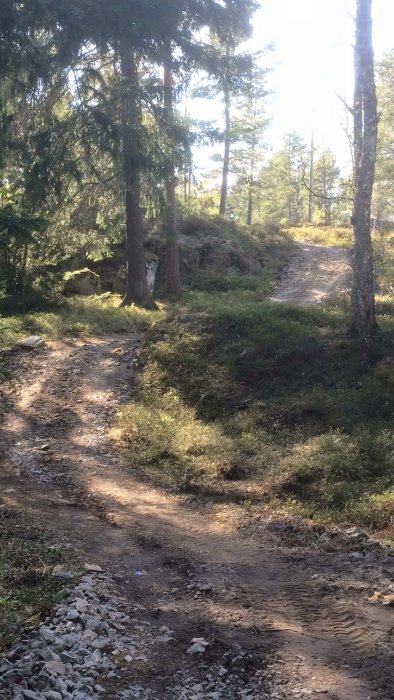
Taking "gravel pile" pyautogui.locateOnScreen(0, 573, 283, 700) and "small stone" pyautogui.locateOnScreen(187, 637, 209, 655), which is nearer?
"gravel pile" pyautogui.locateOnScreen(0, 573, 283, 700)

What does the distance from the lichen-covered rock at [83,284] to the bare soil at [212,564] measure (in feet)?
41.1

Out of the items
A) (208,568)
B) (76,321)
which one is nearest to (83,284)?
(76,321)

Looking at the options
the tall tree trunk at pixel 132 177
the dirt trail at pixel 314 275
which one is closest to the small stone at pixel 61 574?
the tall tree trunk at pixel 132 177

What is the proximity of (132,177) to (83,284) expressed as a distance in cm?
1078

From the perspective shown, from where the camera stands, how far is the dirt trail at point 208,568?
4.84m

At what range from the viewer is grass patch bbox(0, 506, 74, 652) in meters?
5.06

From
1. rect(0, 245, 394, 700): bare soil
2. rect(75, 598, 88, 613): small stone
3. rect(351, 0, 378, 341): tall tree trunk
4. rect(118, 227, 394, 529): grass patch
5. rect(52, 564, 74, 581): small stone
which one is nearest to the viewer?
rect(0, 245, 394, 700): bare soil

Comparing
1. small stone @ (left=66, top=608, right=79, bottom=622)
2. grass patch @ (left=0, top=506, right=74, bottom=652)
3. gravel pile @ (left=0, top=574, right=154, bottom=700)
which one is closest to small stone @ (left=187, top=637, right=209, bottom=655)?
gravel pile @ (left=0, top=574, right=154, bottom=700)

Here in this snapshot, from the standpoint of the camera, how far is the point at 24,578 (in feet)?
19.5

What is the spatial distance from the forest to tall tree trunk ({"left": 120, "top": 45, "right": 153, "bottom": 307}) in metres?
0.07

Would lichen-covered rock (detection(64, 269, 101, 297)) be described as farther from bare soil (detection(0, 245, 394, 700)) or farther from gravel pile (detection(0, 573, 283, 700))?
gravel pile (detection(0, 573, 283, 700))

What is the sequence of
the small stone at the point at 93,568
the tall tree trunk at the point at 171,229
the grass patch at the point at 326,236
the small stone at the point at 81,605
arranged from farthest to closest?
the grass patch at the point at 326,236 → the tall tree trunk at the point at 171,229 → the small stone at the point at 93,568 → the small stone at the point at 81,605

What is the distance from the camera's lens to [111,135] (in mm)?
14031

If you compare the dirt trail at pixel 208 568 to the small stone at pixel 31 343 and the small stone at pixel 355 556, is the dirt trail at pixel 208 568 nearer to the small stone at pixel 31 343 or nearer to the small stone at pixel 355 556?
the small stone at pixel 355 556
